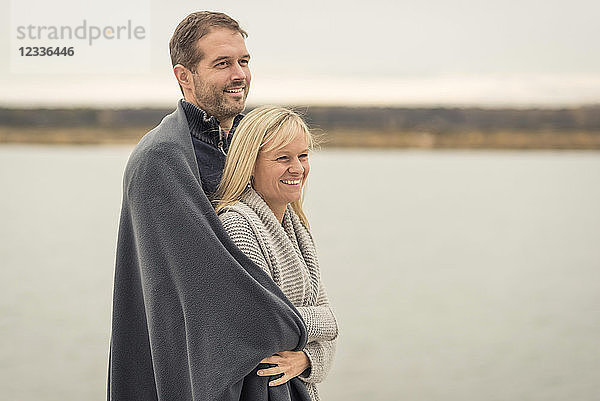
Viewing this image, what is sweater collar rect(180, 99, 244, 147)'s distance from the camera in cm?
185

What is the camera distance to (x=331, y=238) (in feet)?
21.7

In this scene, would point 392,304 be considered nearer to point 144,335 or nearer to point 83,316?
point 83,316

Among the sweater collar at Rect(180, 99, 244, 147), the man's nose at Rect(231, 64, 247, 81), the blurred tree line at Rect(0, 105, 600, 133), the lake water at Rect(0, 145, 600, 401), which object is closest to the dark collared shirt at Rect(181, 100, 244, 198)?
the sweater collar at Rect(180, 99, 244, 147)

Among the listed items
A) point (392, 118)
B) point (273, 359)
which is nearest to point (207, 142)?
point (273, 359)

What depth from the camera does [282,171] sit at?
1717 millimetres

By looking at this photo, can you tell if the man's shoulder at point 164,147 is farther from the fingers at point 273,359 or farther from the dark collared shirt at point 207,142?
the fingers at point 273,359

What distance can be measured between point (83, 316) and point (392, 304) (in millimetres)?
1928

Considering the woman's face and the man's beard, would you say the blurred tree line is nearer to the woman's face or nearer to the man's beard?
the man's beard

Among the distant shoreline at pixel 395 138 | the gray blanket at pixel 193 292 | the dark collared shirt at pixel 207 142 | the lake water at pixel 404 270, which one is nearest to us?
the gray blanket at pixel 193 292

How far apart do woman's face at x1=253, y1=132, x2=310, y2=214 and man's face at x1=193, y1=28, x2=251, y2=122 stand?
0.21 meters

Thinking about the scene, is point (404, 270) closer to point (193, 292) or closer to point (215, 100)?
point (215, 100)

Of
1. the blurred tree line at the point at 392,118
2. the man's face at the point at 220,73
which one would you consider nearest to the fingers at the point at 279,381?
the man's face at the point at 220,73

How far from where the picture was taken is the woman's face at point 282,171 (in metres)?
1.72

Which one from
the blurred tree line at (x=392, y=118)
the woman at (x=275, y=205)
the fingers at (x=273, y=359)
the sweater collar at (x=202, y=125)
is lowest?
the fingers at (x=273, y=359)
